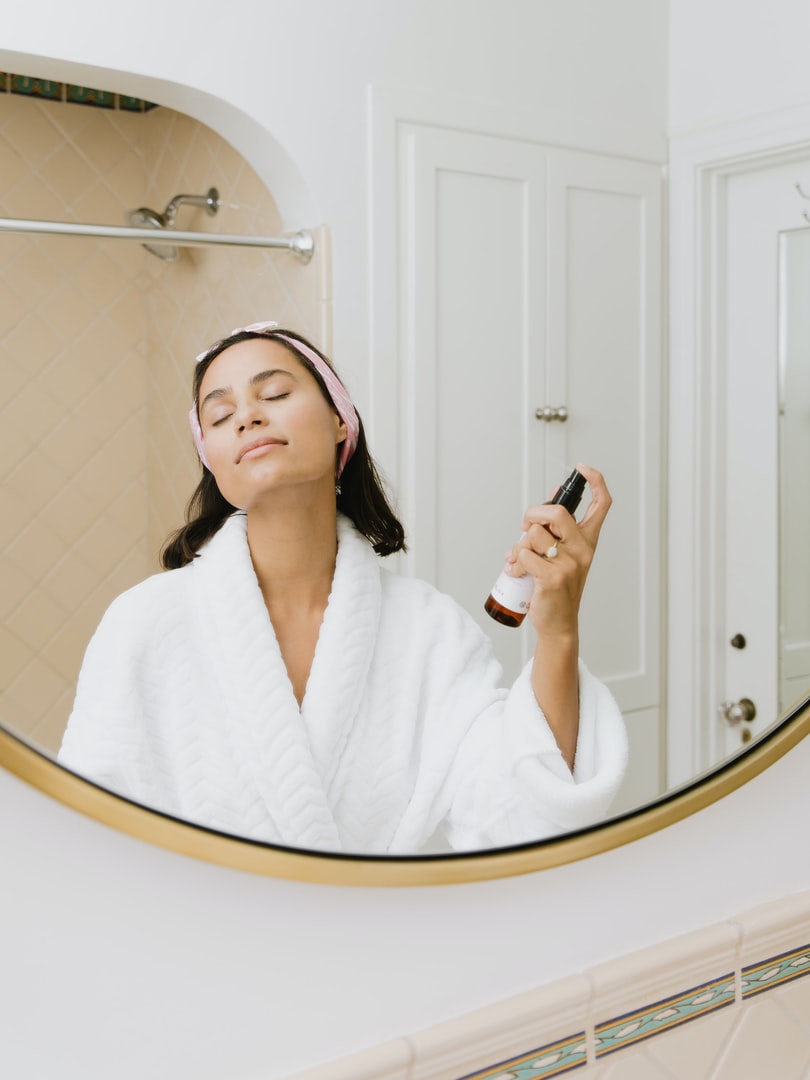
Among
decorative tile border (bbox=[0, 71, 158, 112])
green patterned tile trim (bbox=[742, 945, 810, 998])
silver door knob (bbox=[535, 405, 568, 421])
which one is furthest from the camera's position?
green patterned tile trim (bbox=[742, 945, 810, 998])

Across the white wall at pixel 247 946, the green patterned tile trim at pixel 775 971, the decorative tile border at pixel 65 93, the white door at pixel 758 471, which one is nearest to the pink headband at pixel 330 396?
the decorative tile border at pixel 65 93

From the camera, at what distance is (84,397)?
62 centimetres

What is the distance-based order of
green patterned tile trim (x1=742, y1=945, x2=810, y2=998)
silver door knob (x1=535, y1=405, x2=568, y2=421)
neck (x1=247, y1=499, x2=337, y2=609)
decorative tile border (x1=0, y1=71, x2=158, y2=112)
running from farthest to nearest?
green patterned tile trim (x1=742, y1=945, x2=810, y2=998), silver door knob (x1=535, y1=405, x2=568, y2=421), neck (x1=247, y1=499, x2=337, y2=609), decorative tile border (x1=0, y1=71, x2=158, y2=112)

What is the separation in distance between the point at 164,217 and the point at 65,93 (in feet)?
0.29

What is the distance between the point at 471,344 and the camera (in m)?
0.76

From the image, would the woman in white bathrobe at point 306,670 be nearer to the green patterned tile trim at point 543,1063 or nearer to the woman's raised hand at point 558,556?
the woman's raised hand at point 558,556

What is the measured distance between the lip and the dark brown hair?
3 cm

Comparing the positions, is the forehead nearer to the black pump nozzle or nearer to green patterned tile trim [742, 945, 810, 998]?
the black pump nozzle

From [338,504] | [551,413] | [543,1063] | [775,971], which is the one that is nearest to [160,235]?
[338,504]

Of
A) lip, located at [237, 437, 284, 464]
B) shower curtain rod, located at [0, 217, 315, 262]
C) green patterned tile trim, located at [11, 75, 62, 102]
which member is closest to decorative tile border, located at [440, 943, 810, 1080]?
lip, located at [237, 437, 284, 464]

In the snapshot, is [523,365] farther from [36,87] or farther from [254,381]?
[36,87]

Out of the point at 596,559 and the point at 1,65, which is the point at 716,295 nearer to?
the point at 596,559

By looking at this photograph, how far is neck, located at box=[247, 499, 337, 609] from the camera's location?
69 cm

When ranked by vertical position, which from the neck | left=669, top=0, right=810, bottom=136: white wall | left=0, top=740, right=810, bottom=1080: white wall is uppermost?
left=669, top=0, right=810, bottom=136: white wall
